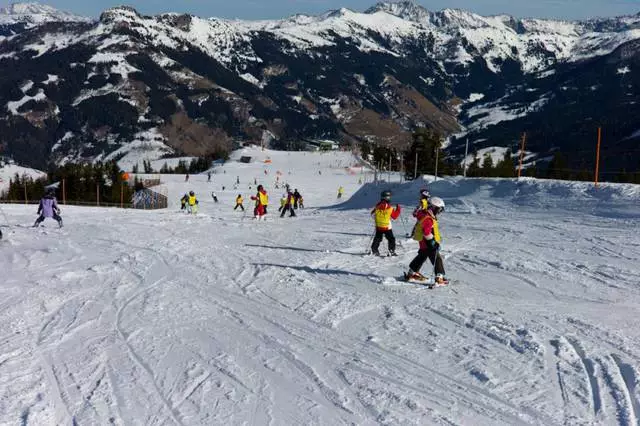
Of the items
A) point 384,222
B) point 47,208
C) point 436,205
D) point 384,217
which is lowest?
point 47,208

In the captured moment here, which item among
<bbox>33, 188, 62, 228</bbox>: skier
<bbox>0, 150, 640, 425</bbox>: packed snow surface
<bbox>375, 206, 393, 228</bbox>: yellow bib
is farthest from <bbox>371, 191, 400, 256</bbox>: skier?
<bbox>33, 188, 62, 228</bbox>: skier

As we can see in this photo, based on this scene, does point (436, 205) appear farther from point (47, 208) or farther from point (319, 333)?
point (47, 208)

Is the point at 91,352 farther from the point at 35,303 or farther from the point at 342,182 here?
the point at 342,182

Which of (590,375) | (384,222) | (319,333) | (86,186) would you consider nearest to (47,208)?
(384,222)

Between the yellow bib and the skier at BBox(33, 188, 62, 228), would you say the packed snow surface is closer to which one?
the yellow bib

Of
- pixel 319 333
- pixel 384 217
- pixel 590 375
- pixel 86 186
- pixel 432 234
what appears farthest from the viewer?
pixel 86 186

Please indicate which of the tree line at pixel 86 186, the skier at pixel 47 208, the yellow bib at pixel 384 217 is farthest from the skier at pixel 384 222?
the tree line at pixel 86 186

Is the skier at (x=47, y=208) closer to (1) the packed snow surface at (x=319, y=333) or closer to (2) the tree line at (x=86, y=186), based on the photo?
(1) the packed snow surface at (x=319, y=333)

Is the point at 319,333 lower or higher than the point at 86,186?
higher

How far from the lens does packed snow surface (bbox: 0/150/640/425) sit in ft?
17.0

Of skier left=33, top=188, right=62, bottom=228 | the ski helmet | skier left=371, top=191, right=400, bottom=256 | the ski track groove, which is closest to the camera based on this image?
the ski track groove

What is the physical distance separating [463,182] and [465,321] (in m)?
21.2

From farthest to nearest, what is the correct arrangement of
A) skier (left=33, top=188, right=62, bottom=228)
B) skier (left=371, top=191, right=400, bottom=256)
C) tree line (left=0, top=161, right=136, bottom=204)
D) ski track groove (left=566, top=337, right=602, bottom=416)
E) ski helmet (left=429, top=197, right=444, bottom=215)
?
1. tree line (left=0, top=161, right=136, bottom=204)
2. skier (left=33, top=188, right=62, bottom=228)
3. skier (left=371, top=191, right=400, bottom=256)
4. ski helmet (left=429, top=197, right=444, bottom=215)
5. ski track groove (left=566, top=337, right=602, bottom=416)

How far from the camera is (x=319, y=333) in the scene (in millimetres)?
7320
